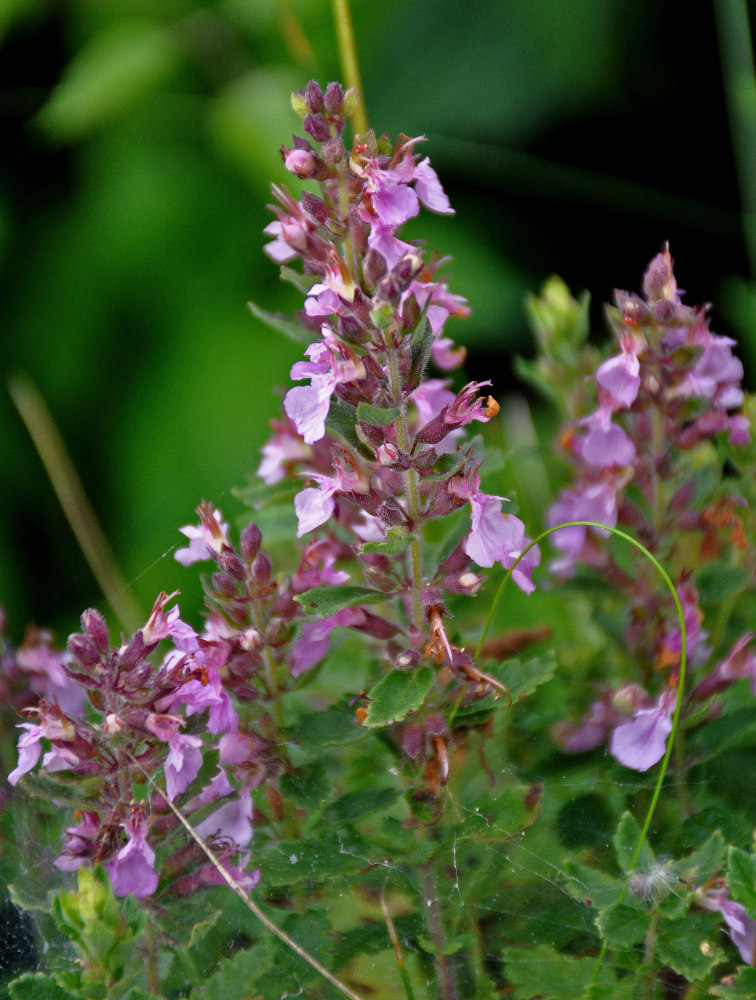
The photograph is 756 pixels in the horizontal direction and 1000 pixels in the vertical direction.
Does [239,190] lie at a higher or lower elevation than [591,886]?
higher

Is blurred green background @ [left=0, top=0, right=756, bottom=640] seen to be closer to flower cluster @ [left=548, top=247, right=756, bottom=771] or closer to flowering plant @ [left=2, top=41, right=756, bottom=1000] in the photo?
flower cluster @ [left=548, top=247, right=756, bottom=771]

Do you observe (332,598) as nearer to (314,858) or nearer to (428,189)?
(314,858)

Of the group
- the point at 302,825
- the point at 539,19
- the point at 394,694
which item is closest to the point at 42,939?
the point at 302,825

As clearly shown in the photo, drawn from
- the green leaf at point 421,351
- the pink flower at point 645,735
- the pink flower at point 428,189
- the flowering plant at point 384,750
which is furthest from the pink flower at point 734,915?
the pink flower at point 428,189

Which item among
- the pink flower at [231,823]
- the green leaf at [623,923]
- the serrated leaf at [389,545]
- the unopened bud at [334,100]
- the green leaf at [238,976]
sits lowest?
the green leaf at [623,923]

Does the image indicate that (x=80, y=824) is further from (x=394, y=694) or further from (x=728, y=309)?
(x=728, y=309)

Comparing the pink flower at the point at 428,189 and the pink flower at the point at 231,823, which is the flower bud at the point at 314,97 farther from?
the pink flower at the point at 231,823

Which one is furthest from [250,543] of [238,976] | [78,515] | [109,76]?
[109,76]
